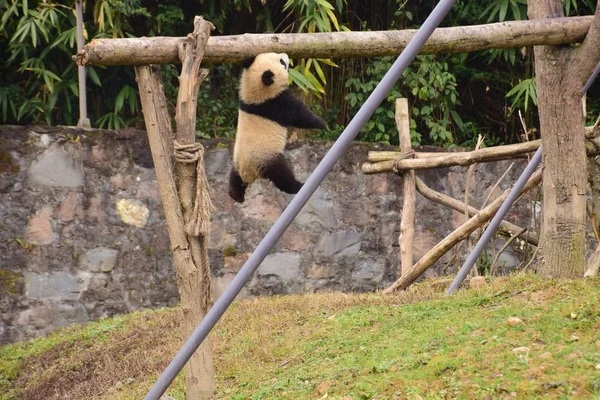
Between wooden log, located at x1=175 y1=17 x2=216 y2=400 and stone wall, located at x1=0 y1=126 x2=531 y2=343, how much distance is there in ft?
9.97

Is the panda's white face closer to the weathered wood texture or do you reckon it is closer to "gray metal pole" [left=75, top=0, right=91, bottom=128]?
the weathered wood texture

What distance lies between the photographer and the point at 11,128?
772 centimetres

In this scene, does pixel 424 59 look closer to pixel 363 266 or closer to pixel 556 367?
pixel 363 266

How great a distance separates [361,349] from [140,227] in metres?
3.38

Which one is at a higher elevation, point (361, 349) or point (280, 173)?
point (280, 173)

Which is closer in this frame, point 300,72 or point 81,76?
point 81,76

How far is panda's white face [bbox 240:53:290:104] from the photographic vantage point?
5.59 meters

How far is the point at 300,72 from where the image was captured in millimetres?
8273

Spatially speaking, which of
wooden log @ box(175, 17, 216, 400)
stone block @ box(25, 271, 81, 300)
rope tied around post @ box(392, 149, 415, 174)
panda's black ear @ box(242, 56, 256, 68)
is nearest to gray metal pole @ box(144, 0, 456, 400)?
wooden log @ box(175, 17, 216, 400)

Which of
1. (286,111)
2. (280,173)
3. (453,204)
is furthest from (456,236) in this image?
(286,111)

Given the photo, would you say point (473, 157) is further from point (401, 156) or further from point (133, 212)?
point (133, 212)

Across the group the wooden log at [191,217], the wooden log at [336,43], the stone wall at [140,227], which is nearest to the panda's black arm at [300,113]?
the wooden log at [336,43]

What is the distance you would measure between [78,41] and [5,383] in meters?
2.99

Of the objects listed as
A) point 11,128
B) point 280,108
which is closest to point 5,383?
point 11,128
